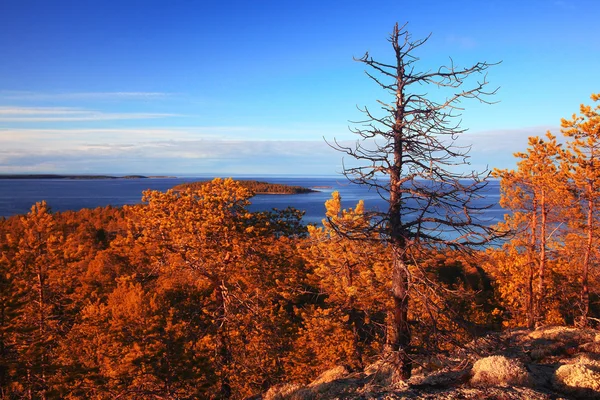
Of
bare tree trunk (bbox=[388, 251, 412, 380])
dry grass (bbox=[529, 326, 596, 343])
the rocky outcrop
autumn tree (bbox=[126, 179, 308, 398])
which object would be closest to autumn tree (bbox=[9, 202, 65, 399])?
autumn tree (bbox=[126, 179, 308, 398])

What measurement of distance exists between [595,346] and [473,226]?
696 centimetres

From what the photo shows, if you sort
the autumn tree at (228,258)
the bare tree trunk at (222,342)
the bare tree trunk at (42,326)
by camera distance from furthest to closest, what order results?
the bare tree trunk at (222,342)
the autumn tree at (228,258)
the bare tree trunk at (42,326)

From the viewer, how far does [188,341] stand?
59.5 feet

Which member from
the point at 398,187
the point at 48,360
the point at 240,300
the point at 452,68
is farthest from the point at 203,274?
the point at 452,68

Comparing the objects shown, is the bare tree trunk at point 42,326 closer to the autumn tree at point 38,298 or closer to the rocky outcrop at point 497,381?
the autumn tree at point 38,298

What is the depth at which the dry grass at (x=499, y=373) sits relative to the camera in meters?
8.09

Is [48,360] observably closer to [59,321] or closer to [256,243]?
[59,321]

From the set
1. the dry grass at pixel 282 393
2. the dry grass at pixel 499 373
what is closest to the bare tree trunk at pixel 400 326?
the dry grass at pixel 499 373

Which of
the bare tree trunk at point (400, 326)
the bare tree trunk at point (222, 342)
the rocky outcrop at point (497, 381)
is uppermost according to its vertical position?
the bare tree trunk at point (400, 326)

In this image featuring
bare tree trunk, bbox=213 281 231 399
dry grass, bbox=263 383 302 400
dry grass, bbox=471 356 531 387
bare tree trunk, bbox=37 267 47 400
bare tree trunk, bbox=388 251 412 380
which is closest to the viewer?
dry grass, bbox=471 356 531 387

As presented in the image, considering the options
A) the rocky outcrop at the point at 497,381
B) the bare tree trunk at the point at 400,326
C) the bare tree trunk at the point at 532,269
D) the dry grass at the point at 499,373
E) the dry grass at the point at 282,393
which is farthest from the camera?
the bare tree trunk at the point at 532,269

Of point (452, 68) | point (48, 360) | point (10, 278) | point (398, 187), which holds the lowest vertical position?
point (48, 360)

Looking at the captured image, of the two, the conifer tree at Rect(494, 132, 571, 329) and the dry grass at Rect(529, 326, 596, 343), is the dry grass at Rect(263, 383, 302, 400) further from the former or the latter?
the conifer tree at Rect(494, 132, 571, 329)

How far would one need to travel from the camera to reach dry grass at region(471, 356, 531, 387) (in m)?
8.09
